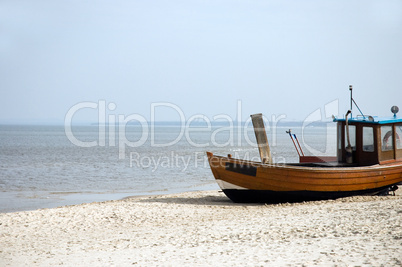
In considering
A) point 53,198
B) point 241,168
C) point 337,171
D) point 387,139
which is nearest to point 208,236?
point 241,168

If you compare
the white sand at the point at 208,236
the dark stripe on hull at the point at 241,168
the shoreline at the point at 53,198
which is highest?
the dark stripe on hull at the point at 241,168

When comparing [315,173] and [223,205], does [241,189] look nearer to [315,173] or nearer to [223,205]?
[223,205]

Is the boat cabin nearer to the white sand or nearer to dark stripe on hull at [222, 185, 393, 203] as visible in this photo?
dark stripe on hull at [222, 185, 393, 203]

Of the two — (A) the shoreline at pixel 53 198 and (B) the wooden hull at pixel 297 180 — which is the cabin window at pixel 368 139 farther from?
(A) the shoreline at pixel 53 198

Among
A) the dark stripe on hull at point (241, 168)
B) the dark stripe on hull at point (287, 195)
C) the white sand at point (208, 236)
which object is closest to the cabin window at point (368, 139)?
the dark stripe on hull at point (287, 195)

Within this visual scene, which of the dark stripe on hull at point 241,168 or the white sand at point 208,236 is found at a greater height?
the dark stripe on hull at point 241,168

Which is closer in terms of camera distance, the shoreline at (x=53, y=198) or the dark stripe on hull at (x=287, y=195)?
the dark stripe on hull at (x=287, y=195)

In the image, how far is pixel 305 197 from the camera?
11.7 m

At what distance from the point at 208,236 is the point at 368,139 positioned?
6.60 m

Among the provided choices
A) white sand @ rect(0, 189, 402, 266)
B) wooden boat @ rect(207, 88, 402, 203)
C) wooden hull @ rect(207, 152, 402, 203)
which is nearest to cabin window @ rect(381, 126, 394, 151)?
wooden boat @ rect(207, 88, 402, 203)

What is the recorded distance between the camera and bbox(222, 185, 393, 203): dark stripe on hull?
457 inches

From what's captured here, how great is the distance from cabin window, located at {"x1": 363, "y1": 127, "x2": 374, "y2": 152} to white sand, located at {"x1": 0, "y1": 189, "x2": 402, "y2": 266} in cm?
159

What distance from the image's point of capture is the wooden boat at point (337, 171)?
11391 mm

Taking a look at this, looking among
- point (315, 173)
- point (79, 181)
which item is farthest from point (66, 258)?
point (79, 181)
